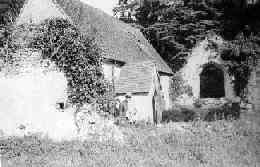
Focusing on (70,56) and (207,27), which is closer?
(70,56)

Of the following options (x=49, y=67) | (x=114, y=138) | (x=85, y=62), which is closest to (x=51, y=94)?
(x=49, y=67)

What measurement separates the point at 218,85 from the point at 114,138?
18.3m

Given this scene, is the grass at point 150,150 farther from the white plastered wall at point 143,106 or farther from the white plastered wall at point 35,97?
the white plastered wall at point 143,106

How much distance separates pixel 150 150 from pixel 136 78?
282 inches

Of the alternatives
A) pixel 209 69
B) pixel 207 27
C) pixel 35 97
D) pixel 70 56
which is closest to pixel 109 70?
pixel 70 56

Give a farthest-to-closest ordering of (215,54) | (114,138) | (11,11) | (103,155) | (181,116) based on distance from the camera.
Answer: (215,54) < (181,116) < (11,11) < (114,138) < (103,155)

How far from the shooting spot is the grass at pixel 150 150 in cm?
862

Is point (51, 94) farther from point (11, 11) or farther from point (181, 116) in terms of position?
point (181, 116)

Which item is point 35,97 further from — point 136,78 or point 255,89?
point 255,89

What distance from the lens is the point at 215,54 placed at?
2220 cm

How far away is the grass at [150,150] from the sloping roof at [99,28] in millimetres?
4817

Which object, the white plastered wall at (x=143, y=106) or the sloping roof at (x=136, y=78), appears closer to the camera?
the white plastered wall at (x=143, y=106)

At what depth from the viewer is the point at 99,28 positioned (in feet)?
62.7

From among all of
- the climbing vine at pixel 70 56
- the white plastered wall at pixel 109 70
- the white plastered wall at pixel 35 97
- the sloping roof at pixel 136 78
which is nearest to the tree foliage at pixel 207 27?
the sloping roof at pixel 136 78
